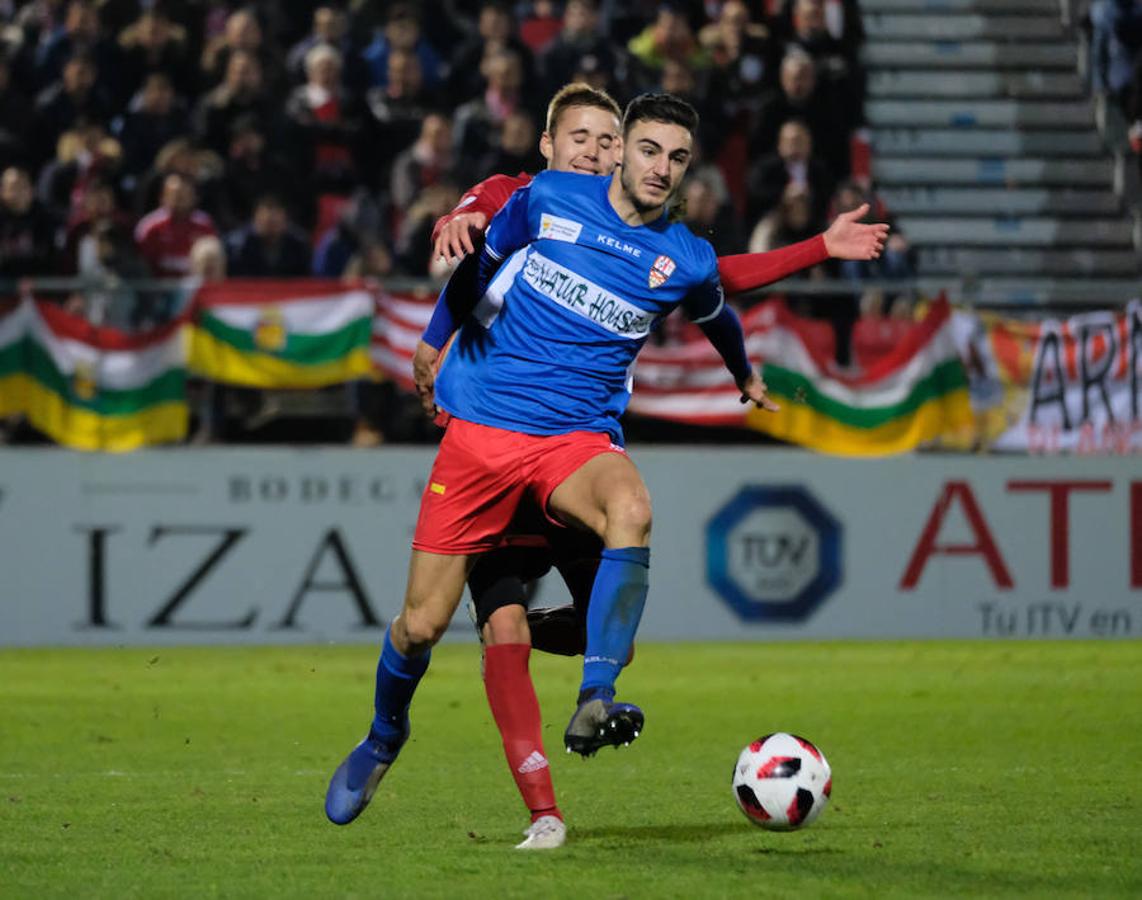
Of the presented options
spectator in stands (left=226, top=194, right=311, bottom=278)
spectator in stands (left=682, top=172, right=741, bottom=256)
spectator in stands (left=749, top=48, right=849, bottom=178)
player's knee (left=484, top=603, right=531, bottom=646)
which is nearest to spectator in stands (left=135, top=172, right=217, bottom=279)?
spectator in stands (left=226, top=194, right=311, bottom=278)

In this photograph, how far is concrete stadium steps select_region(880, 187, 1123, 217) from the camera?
1931 centimetres

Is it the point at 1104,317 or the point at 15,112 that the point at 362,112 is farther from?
the point at 1104,317

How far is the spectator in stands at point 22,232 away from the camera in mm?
15336

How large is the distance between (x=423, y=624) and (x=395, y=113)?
10497 mm

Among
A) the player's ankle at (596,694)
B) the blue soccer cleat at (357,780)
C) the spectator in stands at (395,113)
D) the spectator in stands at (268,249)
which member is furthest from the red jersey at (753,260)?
the spectator in stands at (395,113)

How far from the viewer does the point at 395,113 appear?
16.9 m

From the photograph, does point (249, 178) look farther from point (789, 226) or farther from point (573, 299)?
point (573, 299)

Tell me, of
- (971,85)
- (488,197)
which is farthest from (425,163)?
(488,197)

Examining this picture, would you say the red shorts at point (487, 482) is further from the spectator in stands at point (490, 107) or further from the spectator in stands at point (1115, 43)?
the spectator in stands at point (1115, 43)

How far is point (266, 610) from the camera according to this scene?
48.1 feet

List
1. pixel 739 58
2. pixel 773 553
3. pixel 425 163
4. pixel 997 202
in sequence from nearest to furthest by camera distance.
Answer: pixel 773 553 < pixel 425 163 < pixel 739 58 < pixel 997 202

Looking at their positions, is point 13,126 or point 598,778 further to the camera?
point 13,126

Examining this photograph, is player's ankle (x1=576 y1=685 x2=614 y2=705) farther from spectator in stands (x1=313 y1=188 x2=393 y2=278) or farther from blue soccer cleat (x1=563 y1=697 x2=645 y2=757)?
spectator in stands (x1=313 y1=188 x2=393 y2=278)

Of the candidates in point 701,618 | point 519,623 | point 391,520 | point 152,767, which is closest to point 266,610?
point 391,520
